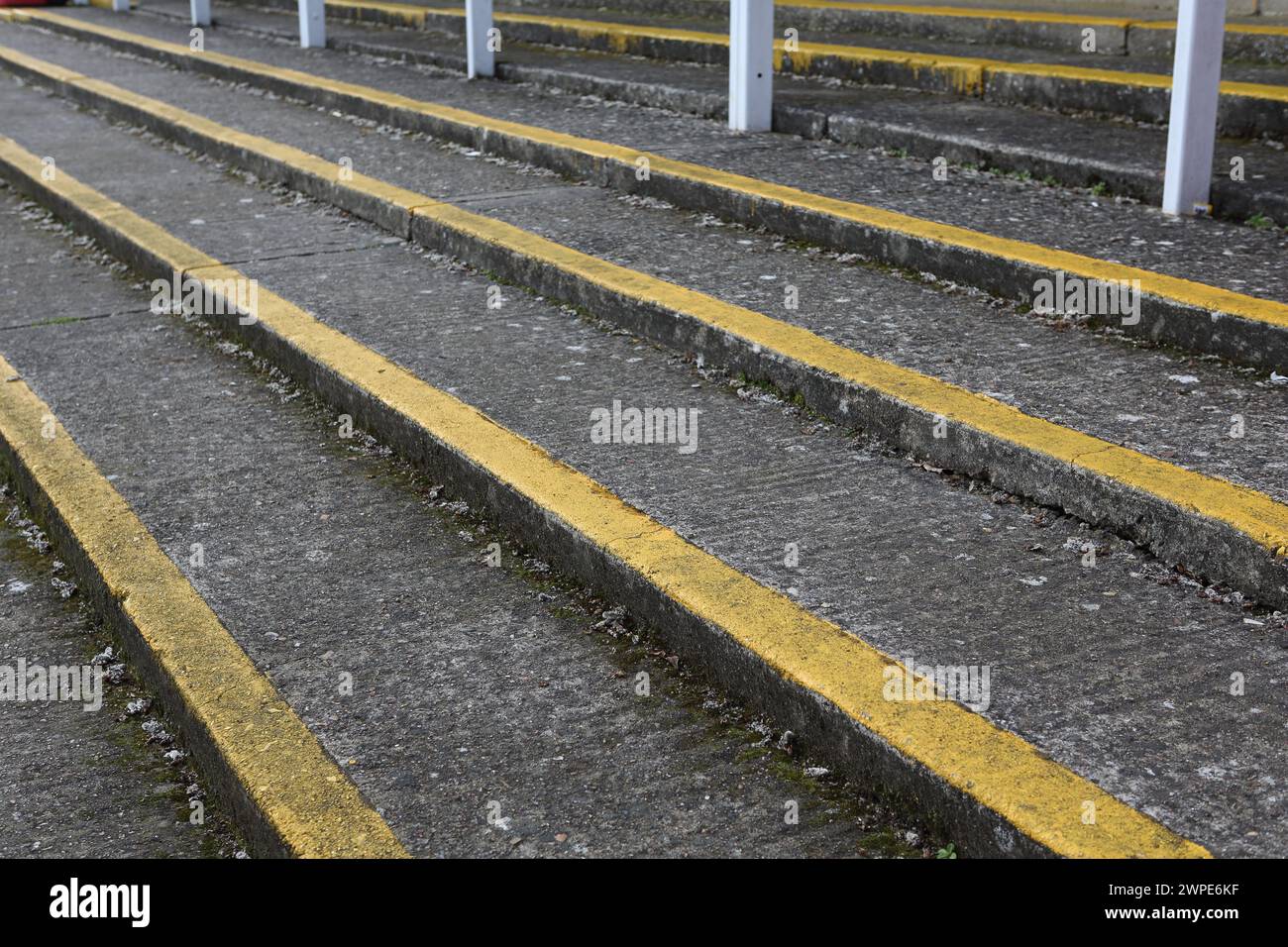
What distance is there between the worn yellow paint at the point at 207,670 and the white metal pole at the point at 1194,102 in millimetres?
3338

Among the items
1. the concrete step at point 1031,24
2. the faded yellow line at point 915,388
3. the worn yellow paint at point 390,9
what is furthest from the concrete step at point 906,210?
the worn yellow paint at point 390,9

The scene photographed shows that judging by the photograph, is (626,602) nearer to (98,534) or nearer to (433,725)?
(433,725)

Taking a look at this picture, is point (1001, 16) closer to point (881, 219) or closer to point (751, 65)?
point (751, 65)

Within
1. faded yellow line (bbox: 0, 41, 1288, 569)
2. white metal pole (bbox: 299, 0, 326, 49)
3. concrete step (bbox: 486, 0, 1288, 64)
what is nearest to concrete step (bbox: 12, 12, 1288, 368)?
faded yellow line (bbox: 0, 41, 1288, 569)

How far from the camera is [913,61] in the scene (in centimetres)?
700

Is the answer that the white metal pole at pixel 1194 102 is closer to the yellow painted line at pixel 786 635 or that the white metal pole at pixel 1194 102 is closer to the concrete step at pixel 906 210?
the concrete step at pixel 906 210

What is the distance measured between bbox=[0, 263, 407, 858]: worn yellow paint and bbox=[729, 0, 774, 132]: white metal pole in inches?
141

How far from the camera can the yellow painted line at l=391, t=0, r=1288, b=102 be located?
5961 millimetres

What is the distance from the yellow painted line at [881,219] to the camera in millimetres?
3777

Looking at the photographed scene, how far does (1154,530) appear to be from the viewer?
288 cm

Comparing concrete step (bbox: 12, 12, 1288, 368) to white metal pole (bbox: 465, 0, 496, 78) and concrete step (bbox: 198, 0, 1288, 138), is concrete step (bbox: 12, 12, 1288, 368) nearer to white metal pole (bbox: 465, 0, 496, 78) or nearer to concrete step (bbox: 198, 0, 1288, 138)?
white metal pole (bbox: 465, 0, 496, 78)
